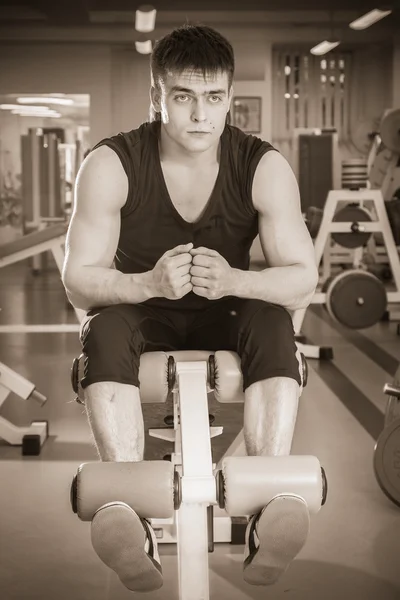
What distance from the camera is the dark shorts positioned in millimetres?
1370

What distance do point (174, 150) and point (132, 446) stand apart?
1.93 ft

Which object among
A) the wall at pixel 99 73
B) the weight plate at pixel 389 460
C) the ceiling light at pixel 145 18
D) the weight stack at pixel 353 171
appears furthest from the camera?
the wall at pixel 99 73

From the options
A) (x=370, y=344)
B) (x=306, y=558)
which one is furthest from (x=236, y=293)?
(x=370, y=344)

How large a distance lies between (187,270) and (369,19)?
24.7ft

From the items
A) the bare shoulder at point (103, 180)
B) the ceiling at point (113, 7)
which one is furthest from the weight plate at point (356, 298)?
the ceiling at point (113, 7)

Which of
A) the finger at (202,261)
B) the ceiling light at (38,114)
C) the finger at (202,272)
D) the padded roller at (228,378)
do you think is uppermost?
the ceiling light at (38,114)

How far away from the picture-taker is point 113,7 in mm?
8766

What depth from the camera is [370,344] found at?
443 cm

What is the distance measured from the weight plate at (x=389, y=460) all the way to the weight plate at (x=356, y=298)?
2.07 m

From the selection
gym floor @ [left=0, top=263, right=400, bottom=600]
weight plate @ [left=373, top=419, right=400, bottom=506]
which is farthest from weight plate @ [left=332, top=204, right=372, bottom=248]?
weight plate @ [left=373, top=419, right=400, bottom=506]

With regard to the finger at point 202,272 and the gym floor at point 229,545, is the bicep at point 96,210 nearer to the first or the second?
the finger at point 202,272

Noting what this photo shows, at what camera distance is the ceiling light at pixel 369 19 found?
787 cm

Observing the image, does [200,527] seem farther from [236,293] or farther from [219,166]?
[219,166]

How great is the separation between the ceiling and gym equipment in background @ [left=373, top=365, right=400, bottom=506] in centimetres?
717
